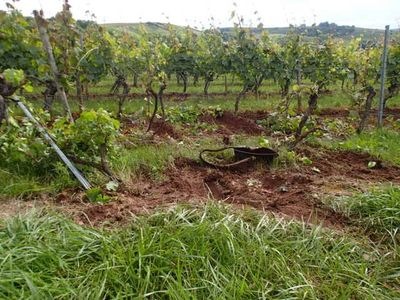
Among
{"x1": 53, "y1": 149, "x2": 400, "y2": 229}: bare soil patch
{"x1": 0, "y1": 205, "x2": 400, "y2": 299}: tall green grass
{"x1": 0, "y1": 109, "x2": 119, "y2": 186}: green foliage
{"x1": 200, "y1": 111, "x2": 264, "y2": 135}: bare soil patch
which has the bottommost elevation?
{"x1": 200, "y1": 111, "x2": 264, "y2": 135}: bare soil patch

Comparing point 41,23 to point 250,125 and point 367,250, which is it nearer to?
point 367,250

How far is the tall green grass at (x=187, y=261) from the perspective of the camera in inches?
89.2

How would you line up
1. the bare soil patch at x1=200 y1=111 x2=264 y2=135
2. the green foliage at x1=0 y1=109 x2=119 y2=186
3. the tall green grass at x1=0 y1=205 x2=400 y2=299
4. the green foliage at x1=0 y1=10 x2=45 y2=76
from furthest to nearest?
the bare soil patch at x1=200 y1=111 x2=264 y2=135 < the green foliage at x1=0 y1=10 x2=45 y2=76 < the green foliage at x1=0 y1=109 x2=119 y2=186 < the tall green grass at x1=0 y1=205 x2=400 y2=299

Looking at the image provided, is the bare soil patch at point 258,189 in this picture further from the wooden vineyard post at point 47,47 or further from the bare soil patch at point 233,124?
the bare soil patch at point 233,124

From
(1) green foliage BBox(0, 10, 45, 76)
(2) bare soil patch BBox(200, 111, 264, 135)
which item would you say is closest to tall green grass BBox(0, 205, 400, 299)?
(1) green foliage BBox(0, 10, 45, 76)

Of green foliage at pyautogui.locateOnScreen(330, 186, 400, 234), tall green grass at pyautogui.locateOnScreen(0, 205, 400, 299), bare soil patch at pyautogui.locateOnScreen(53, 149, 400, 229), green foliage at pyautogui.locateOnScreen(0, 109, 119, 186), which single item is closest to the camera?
tall green grass at pyautogui.locateOnScreen(0, 205, 400, 299)

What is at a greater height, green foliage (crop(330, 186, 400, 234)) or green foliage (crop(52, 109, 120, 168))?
green foliage (crop(52, 109, 120, 168))

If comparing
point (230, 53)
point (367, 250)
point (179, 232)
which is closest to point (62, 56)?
point (179, 232)

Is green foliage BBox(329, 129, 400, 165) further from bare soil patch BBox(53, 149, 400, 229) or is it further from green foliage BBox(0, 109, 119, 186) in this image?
green foliage BBox(0, 109, 119, 186)

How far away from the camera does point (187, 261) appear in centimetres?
248

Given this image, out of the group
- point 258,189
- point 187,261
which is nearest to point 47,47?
point 258,189

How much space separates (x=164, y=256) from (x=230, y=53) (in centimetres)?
1057

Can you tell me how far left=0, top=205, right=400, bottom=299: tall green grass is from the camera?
2266mm

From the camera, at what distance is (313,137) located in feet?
21.8
